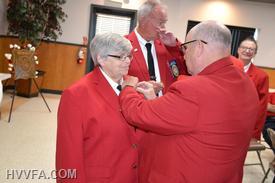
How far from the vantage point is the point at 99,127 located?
61.8 inches

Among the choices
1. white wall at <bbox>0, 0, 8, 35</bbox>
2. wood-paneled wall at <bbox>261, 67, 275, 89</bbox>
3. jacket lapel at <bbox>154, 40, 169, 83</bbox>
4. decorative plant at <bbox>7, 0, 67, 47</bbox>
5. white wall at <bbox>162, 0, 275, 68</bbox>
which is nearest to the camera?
jacket lapel at <bbox>154, 40, 169, 83</bbox>

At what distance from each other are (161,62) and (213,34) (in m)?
1.00

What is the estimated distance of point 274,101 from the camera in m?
4.82

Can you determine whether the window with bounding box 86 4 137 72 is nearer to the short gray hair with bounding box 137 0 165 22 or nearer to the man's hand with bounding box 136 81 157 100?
the short gray hair with bounding box 137 0 165 22

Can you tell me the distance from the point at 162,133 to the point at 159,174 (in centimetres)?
22

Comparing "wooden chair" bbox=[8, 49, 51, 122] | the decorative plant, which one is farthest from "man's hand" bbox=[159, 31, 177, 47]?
the decorative plant

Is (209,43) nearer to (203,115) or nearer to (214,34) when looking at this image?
(214,34)

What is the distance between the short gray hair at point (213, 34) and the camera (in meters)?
1.38

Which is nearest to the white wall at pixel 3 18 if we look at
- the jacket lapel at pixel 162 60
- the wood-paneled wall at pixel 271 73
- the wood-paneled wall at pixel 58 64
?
the wood-paneled wall at pixel 58 64

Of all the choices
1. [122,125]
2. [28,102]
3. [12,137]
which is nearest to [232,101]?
[122,125]

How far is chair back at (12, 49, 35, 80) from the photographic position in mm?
5109

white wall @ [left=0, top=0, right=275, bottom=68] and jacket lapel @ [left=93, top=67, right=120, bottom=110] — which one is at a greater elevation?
white wall @ [left=0, top=0, right=275, bottom=68]

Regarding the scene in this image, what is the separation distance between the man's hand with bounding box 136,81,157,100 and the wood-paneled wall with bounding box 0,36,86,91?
606 cm

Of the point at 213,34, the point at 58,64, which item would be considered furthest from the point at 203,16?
the point at 213,34
